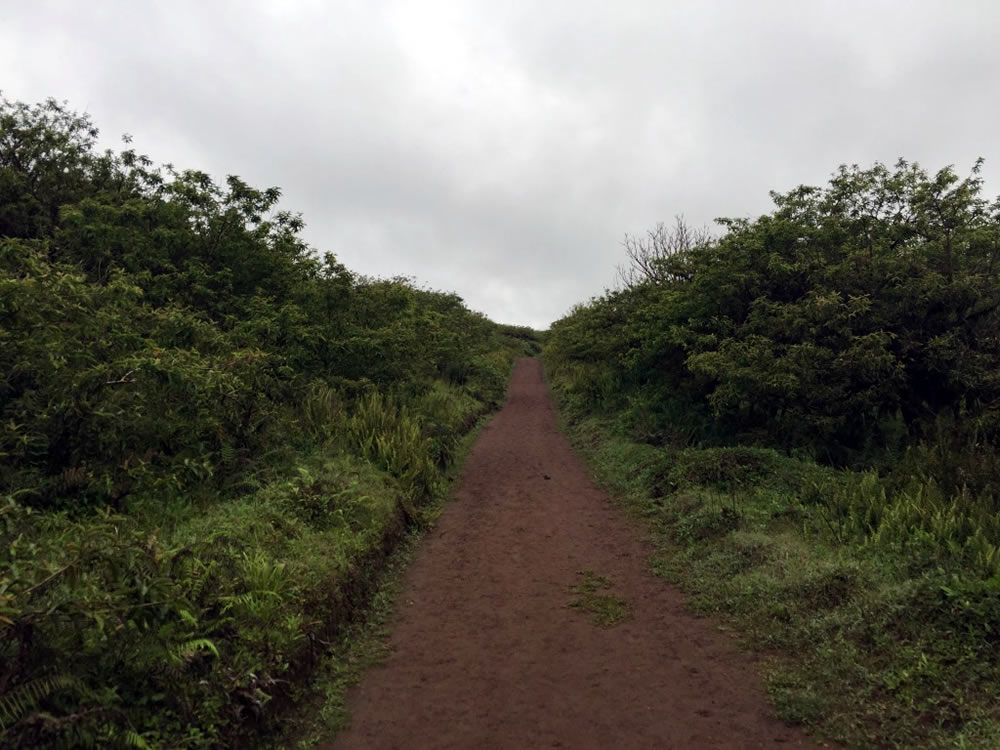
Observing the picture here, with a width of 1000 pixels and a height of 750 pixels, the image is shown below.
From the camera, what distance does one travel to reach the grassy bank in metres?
3.91

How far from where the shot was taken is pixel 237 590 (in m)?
4.73

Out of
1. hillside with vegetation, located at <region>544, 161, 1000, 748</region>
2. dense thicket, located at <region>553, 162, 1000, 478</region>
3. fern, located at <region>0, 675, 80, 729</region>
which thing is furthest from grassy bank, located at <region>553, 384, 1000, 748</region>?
fern, located at <region>0, 675, 80, 729</region>

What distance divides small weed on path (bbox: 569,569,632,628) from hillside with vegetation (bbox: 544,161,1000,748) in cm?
83

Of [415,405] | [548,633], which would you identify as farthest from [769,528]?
[415,405]

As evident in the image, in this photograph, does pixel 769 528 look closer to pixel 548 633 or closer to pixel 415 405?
pixel 548 633

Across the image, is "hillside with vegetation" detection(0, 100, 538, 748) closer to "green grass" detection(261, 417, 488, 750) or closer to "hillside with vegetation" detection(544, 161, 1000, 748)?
"green grass" detection(261, 417, 488, 750)

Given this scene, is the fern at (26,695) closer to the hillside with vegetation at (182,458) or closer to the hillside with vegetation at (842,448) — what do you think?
the hillside with vegetation at (182,458)

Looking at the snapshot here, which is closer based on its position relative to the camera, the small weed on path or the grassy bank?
the grassy bank

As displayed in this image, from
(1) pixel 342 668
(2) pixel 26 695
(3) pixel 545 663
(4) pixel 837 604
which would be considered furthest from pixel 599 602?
(2) pixel 26 695

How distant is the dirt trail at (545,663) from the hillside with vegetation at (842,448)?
1.46ft

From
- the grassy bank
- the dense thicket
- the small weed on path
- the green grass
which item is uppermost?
the dense thicket

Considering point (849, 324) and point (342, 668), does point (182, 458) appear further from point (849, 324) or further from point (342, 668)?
point (849, 324)

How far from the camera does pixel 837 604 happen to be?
526 centimetres

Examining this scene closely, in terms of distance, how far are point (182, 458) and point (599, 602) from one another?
4.90m
